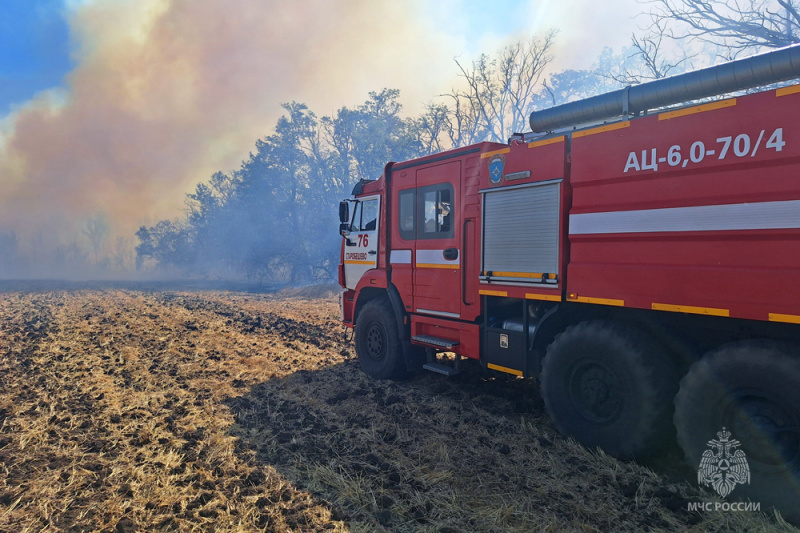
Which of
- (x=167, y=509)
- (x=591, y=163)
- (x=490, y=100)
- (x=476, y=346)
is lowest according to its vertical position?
(x=167, y=509)

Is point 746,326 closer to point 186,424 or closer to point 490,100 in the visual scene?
point 186,424

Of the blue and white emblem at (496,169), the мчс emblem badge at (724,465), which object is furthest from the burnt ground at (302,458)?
the blue and white emblem at (496,169)

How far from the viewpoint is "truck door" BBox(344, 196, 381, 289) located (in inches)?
303

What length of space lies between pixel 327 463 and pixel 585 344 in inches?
108

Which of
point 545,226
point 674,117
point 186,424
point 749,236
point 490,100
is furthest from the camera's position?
point 490,100

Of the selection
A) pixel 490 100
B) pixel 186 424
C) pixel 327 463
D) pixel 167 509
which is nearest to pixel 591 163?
pixel 327 463

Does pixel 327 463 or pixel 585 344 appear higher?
pixel 585 344

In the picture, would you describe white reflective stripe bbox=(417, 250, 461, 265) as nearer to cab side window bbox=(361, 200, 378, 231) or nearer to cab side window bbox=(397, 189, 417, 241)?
cab side window bbox=(397, 189, 417, 241)

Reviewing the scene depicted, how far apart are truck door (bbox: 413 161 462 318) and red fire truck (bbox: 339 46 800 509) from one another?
33 millimetres

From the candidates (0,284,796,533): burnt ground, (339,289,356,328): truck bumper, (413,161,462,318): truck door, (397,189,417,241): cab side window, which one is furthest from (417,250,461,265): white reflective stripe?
(339,289,356,328): truck bumper

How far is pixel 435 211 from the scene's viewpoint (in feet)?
21.5

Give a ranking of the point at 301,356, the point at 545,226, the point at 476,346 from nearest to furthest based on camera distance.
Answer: the point at 545,226 < the point at 476,346 < the point at 301,356

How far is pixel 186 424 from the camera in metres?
5.43

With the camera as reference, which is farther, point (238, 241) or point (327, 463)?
point (238, 241)
